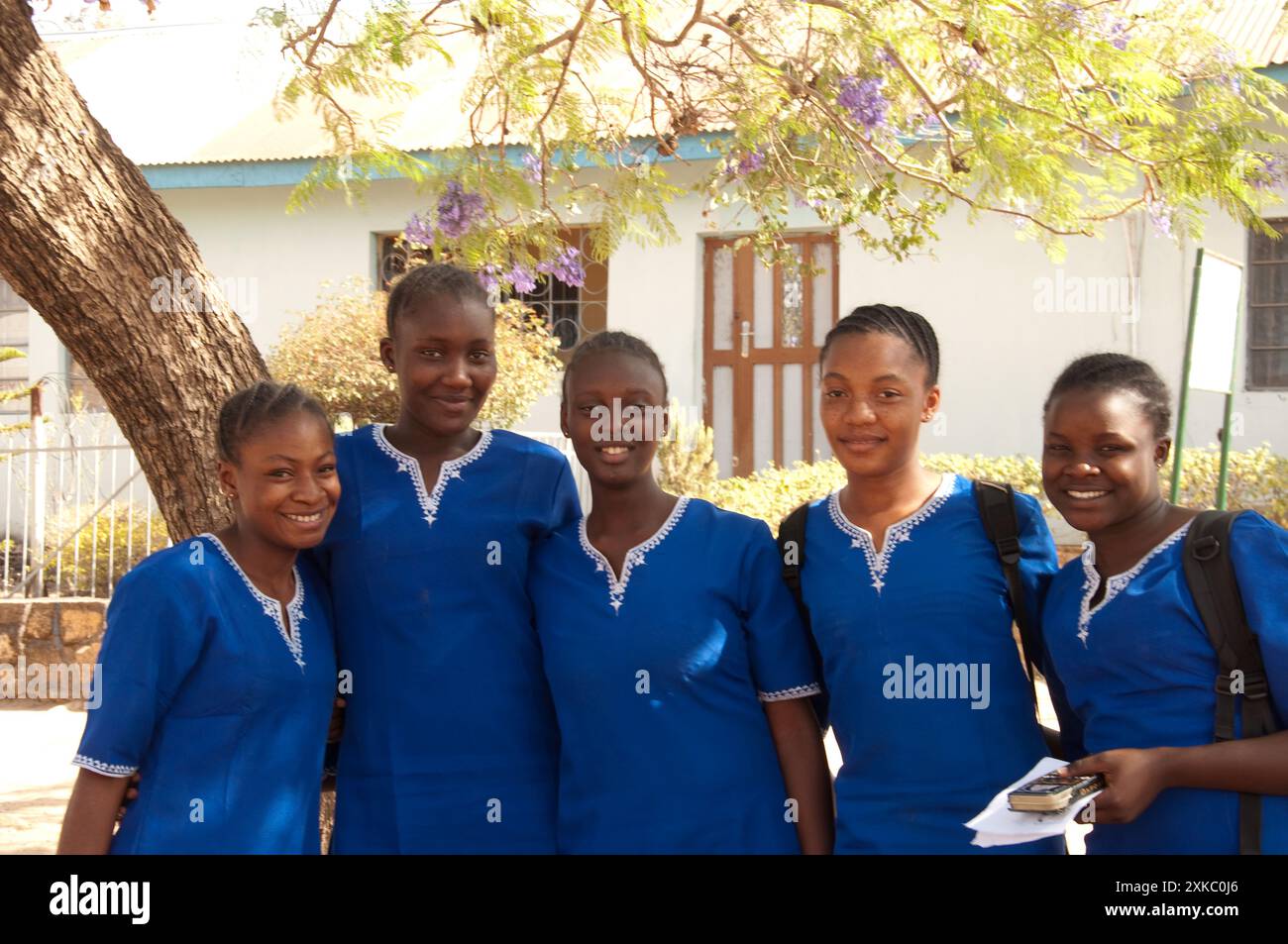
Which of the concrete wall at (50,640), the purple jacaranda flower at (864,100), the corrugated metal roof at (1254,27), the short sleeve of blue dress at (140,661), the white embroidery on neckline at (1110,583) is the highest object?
the corrugated metal roof at (1254,27)

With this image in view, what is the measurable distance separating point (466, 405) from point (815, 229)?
24.6 feet

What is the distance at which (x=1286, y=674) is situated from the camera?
2.11 meters

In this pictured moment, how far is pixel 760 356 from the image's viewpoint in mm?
10195

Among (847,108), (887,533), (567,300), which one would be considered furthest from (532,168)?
(567,300)

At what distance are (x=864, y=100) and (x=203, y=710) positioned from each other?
3.19 meters

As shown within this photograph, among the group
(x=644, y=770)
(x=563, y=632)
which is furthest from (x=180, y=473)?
(x=644, y=770)

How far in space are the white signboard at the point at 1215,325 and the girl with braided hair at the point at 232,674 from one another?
360cm

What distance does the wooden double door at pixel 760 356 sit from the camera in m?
10.1

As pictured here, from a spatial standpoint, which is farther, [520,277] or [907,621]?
[520,277]

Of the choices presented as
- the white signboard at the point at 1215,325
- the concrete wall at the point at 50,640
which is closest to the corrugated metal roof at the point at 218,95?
the concrete wall at the point at 50,640

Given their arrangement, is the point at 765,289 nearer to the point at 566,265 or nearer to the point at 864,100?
the point at 566,265

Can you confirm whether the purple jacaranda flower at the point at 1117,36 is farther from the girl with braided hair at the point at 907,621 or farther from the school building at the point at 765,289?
the school building at the point at 765,289
